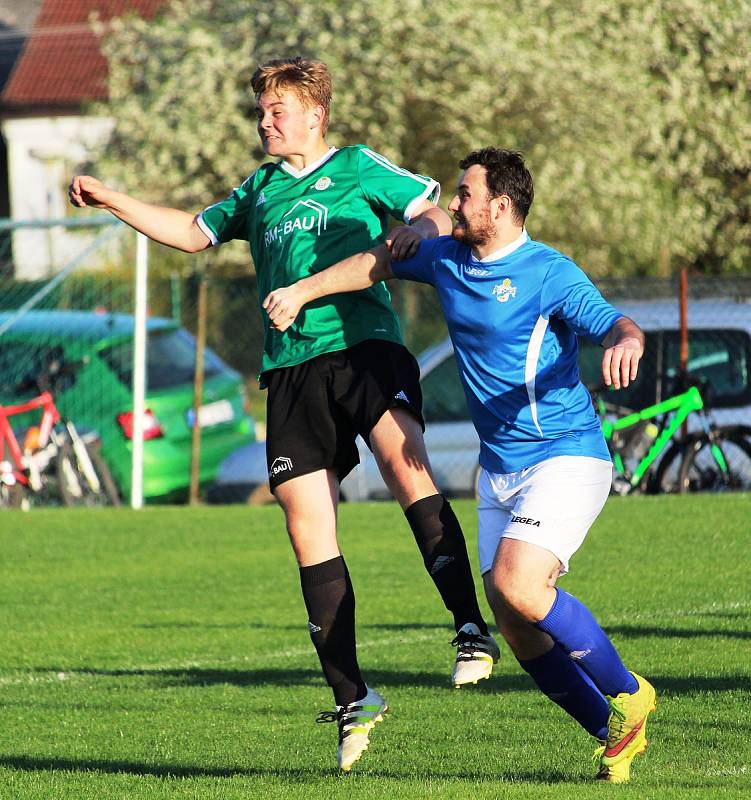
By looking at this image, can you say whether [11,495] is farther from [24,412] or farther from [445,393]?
[445,393]

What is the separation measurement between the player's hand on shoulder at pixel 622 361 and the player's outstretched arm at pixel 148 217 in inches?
70.1

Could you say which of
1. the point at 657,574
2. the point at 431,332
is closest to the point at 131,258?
the point at 431,332

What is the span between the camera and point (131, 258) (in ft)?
64.0

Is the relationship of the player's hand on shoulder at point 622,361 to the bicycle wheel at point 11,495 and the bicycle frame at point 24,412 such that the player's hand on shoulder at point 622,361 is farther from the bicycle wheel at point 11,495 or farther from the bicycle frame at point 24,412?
the bicycle wheel at point 11,495

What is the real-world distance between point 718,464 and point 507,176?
8.96m

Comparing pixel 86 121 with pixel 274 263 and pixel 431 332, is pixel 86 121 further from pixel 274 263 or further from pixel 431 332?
pixel 274 263

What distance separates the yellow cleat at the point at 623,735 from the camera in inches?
202

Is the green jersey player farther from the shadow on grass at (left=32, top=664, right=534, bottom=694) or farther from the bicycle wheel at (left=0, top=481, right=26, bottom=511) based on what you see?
the bicycle wheel at (left=0, top=481, right=26, bottom=511)

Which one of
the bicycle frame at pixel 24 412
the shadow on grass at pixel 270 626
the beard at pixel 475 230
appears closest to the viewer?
the beard at pixel 475 230

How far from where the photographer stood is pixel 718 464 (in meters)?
13.7

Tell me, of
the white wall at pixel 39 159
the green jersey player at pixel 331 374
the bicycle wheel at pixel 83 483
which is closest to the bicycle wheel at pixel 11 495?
the bicycle wheel at pixel 83 483

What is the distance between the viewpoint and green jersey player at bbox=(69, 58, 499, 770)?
18.1ft

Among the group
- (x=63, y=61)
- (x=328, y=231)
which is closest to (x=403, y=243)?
(x=328, y=231)

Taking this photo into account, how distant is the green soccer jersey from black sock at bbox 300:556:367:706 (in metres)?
0.75
